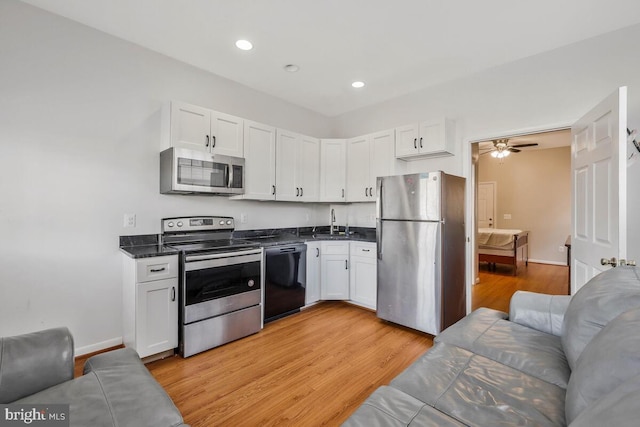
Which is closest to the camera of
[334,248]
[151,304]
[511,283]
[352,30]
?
[151,304]

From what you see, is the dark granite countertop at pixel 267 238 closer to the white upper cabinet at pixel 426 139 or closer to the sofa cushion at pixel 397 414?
the white upper cabinet at pixel 426 139

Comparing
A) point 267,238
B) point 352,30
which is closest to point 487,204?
point 267,238

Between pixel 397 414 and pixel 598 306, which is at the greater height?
pixel 598 306

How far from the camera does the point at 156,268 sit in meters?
2.39

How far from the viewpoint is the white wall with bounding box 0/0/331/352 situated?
86.3 inches

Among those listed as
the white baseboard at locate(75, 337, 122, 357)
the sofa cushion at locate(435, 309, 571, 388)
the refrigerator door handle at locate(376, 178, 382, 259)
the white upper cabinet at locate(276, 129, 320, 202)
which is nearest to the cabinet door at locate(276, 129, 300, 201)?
the white upper cabinet at locate(276, 129, 320, 202)

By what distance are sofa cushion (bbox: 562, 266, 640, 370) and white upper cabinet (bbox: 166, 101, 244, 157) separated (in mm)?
3040

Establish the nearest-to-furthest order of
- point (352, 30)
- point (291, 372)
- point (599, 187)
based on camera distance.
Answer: point (599, 187), point (291, 372), point (352, 30)

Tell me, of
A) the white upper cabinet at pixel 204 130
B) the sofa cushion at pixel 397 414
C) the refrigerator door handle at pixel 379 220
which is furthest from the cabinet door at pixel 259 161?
the sofa cushion at pixel 397 414

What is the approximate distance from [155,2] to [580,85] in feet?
12.2

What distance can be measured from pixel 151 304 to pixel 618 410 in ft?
8.87

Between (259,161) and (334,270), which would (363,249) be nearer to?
(334,270)

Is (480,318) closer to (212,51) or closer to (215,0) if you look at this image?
(215,0)

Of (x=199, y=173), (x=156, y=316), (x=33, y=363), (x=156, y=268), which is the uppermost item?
(x=199, y=173)
